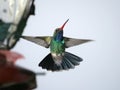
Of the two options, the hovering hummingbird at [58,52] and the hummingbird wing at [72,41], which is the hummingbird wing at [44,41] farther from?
the hummingbird wing at [72,41]

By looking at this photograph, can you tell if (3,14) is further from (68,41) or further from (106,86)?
(106,86)

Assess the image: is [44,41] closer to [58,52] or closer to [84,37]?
[58,52]

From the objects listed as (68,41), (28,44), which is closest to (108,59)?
(68,41)

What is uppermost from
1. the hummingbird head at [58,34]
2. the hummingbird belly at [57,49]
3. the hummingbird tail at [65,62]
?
the hummingbird head at [58,34]

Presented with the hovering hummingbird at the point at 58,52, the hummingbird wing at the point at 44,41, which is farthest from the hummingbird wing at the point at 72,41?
the hummingbird wing at the point at 44,41

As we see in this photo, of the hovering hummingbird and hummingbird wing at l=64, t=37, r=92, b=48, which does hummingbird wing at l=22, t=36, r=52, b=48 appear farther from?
hummingbird wing at l=64, t=37, r=92, b=48

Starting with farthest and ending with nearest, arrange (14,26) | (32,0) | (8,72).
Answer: (32,0), (14,26), (8,72)
